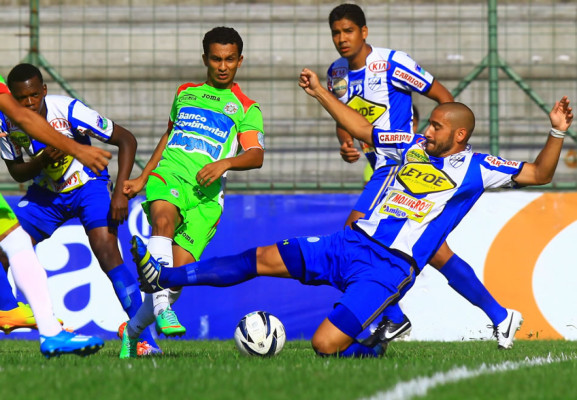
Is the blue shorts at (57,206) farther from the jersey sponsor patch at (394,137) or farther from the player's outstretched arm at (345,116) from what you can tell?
the jersey sponsor patch at (394,137)

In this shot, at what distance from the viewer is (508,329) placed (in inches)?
263

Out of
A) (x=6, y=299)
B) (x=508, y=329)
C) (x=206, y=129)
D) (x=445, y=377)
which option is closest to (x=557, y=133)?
(x=508, y=329)

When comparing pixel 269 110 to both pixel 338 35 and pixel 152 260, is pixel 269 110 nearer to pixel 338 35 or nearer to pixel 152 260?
pixel 338 35

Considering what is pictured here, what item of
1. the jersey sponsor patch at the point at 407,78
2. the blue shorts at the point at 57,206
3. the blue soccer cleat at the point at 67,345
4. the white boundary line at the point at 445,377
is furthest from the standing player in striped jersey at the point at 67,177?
the white boundary line at the point at 445,377

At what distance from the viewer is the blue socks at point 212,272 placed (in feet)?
17.7

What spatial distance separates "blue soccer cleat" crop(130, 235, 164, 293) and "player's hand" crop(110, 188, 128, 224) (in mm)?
1032

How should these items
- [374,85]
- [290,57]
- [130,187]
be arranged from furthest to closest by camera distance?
[290,57] → [374,85] → [130,187]

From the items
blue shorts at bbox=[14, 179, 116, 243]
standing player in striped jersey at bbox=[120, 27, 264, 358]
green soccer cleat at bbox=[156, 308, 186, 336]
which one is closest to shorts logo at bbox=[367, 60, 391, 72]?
standing player in striped jersey at bbox=[120, 27, 264, 358]

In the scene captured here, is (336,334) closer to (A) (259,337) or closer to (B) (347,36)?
(A) (259,337)

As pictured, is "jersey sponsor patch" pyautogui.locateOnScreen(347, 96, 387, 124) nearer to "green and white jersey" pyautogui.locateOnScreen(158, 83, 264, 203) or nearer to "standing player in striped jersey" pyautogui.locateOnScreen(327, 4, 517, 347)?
"standing player in striped jersey" pyautogui.locateOnScreen(327, 4, 517, 347)

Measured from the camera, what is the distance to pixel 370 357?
5469 millimetres

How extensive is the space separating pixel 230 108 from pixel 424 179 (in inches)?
64.4

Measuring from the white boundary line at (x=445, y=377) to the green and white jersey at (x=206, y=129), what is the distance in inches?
94.6

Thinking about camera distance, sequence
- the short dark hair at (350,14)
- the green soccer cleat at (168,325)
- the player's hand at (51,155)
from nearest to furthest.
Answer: the green soccer cleat at (168,325) < the player's hand at (51,155) < the short dark hair at (350,14)
